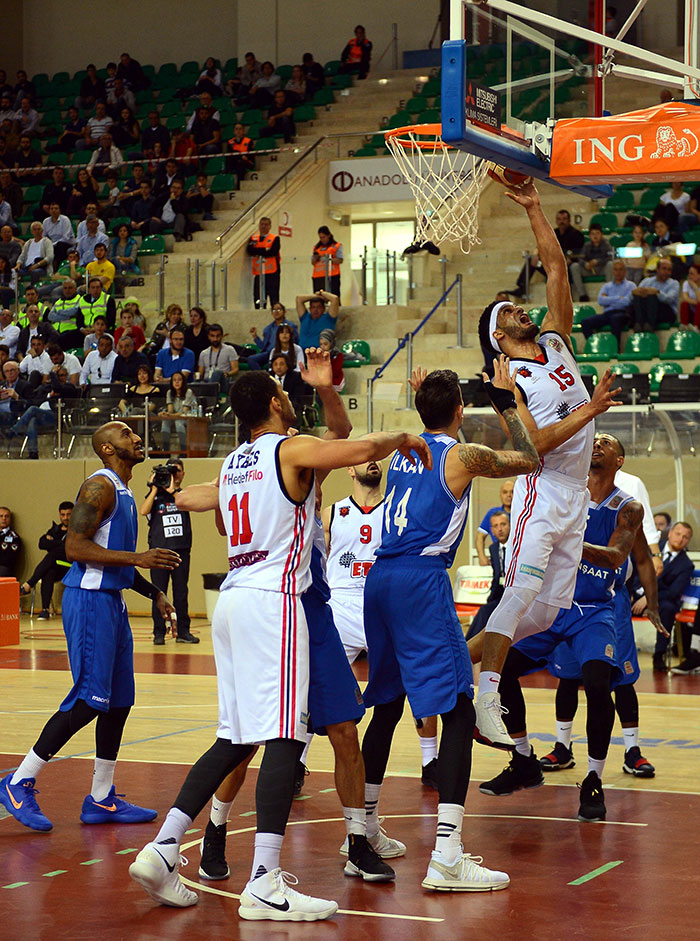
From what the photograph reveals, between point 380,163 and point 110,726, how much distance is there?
717 inches

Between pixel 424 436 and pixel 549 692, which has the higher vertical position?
pixel 424 436

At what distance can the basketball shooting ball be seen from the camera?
7203 millimetres

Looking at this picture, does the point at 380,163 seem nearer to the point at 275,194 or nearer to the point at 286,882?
the point at 275,194

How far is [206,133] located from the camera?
82.4 feet

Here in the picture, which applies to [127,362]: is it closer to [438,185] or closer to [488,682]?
[438,185]

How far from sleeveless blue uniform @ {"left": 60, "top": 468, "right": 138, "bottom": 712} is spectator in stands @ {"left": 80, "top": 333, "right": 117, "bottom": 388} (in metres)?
12.9

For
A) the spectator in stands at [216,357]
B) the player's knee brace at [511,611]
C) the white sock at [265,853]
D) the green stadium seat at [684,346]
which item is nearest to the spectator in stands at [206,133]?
the spectator in stands at [216,357]

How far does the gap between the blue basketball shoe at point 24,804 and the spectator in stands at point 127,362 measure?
513 inches

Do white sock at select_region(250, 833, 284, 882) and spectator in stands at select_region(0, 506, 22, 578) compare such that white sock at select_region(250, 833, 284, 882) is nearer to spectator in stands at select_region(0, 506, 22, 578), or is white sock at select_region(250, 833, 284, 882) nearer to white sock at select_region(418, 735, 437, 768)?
white sock at select_region(418, 735, 437, 768)

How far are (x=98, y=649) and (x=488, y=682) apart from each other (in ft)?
6.42

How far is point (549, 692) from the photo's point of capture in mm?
11219

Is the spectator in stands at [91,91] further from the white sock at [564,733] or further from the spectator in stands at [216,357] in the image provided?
the white sock at [564,733]

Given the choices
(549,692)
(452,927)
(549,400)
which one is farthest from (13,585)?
(452,927)

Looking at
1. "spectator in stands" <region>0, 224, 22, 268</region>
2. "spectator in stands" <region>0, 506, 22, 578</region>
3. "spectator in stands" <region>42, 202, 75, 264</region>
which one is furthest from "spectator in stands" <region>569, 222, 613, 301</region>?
"spectator in stands" <region>0, 224, 22, 268</region>
